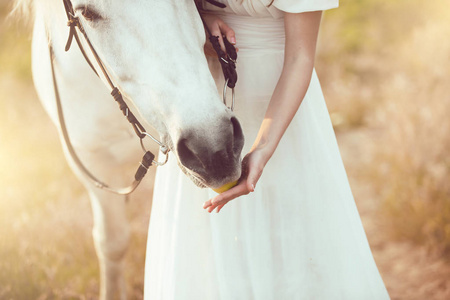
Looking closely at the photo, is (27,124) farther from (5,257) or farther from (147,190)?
(5,257)

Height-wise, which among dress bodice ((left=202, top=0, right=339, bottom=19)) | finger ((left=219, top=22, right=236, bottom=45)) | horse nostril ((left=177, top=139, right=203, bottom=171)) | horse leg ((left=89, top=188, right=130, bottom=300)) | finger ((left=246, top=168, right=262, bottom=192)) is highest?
dress bodice ((left=202, top=0, right=339, bottom=19))

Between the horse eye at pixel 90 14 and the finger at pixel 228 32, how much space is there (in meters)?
0.36

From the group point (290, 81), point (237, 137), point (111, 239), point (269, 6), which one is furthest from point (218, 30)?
point (111, 239)

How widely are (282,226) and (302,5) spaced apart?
0.71 m

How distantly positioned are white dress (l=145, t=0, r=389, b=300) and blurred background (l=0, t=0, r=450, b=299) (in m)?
1.00

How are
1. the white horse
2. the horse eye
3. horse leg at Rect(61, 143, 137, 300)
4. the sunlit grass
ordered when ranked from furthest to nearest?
the sunlit grass → horse leg at Rect(61, 143, 137, 300) → the horse eye → the white horse

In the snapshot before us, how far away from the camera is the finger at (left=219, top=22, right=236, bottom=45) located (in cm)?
127

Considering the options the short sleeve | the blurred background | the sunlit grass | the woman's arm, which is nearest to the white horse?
the woman's arm

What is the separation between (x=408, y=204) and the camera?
265cm

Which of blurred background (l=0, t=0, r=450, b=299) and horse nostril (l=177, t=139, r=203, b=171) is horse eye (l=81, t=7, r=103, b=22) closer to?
horse nostril (l=177, t=139, r=203, b=171)

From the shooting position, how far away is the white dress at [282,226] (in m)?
1.43

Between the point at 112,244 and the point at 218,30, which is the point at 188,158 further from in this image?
the point at 112,244

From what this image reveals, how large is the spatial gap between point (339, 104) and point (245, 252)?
10.7 ft

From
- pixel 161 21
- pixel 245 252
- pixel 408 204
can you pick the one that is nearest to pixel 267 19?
pixel 161 21
